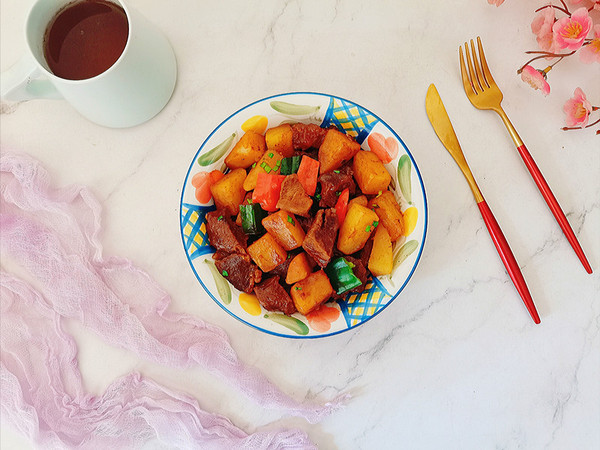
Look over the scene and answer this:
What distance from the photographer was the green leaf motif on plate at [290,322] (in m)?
1.15

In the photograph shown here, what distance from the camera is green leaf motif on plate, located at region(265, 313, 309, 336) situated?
1.15 metres

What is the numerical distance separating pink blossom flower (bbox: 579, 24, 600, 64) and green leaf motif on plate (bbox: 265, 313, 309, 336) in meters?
0.92

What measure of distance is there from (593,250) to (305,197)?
2.54 feet

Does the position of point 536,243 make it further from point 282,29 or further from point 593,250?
point 282,29

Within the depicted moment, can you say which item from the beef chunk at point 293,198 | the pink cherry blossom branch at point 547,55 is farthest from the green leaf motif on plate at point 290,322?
the pink cherry blossom branch at point 547,55

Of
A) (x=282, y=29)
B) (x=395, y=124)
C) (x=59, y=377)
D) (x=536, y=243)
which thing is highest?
(x=282, y=29)

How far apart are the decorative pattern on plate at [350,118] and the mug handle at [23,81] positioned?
62 cm

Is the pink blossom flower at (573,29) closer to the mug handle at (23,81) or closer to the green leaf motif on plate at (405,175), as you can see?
the green leaf motif on plate at (405,175)

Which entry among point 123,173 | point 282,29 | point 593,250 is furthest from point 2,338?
point 593,250

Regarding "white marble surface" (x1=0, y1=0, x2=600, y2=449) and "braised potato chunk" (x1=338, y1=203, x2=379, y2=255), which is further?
"white marble surface" (x1=0, y1=0, x2=600, y2=449)

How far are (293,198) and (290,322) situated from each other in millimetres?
261

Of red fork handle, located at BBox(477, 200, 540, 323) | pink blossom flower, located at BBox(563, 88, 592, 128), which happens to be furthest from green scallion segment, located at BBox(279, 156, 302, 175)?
pink blossom flower, located at BBox(563, 88, 592, 128)

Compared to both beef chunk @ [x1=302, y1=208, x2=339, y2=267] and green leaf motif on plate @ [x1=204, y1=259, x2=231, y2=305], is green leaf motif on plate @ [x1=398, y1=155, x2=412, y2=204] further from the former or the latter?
green leaf motif on plate @ [x1=204, y1=259, x2=231, y2=305]

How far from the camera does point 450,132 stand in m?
1.37
